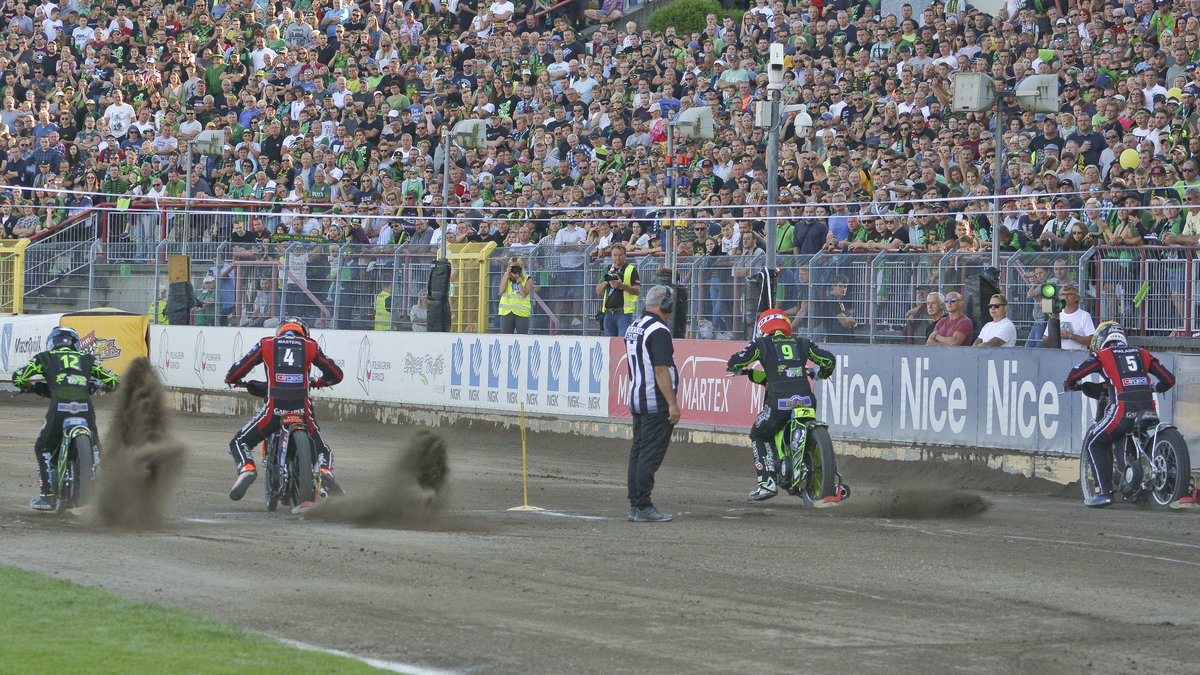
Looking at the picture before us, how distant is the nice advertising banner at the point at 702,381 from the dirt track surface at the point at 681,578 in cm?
129

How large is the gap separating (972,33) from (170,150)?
55.9 ft

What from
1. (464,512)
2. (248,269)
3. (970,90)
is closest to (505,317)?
(248,269)

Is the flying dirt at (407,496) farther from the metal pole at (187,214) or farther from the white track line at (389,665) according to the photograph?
the metal pole at (187,214)

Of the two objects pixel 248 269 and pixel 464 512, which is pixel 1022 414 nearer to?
pixel 464 512

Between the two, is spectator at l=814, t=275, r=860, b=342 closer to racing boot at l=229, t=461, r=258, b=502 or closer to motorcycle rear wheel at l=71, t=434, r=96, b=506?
racing boot at l=229, t=461, r=258, b=502

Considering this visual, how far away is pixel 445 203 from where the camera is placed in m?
24.2

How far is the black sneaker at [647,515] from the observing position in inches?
528

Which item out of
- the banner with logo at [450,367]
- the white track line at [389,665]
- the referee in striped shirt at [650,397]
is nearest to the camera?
the white track line at [389,665]

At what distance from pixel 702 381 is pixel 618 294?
1.76 m

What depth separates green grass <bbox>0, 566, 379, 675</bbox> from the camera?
7.25m

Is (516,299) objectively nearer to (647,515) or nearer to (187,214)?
(187,214)

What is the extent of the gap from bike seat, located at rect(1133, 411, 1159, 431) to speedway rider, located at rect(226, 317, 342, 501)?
6.89 meters

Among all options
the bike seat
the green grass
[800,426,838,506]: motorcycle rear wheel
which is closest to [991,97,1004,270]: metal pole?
the bike seat

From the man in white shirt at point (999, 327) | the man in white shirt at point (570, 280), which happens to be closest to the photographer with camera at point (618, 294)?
the man in white shirt at point (570, 280)
